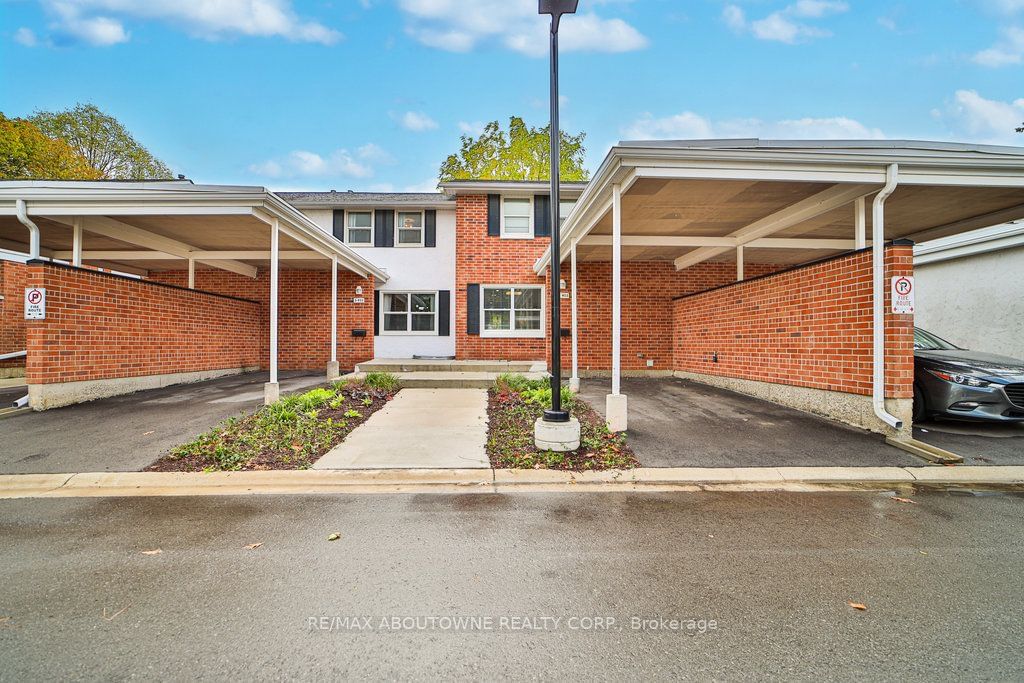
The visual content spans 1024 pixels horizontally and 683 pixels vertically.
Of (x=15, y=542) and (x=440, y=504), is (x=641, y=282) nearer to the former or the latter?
(x=440, y=504)

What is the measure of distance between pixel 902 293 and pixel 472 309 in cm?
939

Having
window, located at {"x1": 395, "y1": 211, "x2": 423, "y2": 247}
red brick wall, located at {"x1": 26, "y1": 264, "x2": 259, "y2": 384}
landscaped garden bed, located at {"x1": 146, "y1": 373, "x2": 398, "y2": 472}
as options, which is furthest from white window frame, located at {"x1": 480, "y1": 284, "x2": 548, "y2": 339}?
red brick wall, located at {"x1": 26, "y1": 264, "x2": 259, "y2": 384}

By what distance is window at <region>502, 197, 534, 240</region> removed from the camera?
12648 mm

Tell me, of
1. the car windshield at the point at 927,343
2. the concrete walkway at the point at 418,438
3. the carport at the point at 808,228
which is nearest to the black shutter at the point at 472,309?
the carport at the point at 808,228

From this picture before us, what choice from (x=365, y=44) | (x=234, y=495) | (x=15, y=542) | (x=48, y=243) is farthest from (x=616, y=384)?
(x=365, y=44)

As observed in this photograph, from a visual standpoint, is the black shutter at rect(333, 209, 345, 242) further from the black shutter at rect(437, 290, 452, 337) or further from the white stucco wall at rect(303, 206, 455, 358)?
the black shutter at rect(437, 290, 452, 337)

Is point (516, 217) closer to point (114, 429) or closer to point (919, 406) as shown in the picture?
point (919, 406)

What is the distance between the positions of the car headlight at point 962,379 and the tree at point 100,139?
33.9m

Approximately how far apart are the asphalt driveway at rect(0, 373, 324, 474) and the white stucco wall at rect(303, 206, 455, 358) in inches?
176

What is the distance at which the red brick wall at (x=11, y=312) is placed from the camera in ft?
34.0

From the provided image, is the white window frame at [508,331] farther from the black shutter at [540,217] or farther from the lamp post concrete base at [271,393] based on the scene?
the lamp post concrete base at [271,393]

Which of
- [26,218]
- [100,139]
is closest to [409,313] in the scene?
[26,218]

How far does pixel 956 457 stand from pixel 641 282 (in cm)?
804

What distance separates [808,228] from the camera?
28.0 ft
